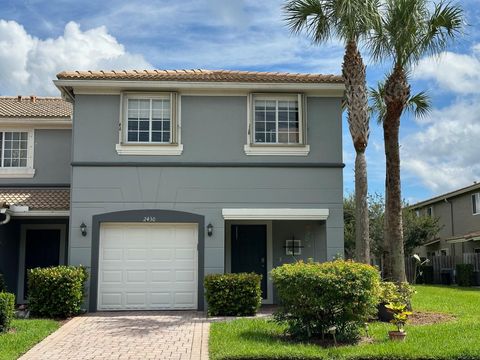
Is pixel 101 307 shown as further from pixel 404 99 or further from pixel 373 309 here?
pixel 404 99

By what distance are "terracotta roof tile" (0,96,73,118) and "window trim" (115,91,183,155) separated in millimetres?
3158

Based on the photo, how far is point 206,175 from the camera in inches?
623

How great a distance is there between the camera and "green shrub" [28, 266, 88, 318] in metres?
14.1

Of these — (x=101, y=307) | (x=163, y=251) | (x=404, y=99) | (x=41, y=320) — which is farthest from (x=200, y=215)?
(x=404, y=99)

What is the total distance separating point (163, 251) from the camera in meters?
15.8

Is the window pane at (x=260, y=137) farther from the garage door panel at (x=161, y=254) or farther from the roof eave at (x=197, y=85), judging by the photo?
the garage door panel at (x=161, y=254)

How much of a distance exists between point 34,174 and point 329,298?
426 inches

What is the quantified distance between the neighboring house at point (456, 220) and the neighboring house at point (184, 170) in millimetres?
16702

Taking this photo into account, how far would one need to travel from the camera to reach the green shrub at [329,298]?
10.8 meters

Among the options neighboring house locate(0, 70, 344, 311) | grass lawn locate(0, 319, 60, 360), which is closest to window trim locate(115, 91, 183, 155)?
neighboring house locate(0, 70, 344, 311)

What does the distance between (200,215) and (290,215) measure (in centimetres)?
233

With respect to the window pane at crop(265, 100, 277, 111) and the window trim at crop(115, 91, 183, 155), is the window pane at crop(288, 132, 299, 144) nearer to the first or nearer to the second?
the window pane at crop(265, 100, 277, 111)

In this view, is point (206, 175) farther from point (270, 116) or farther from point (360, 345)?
point (360, 345)

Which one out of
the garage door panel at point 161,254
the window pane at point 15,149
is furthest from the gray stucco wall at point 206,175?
the window pane at point 15,149
